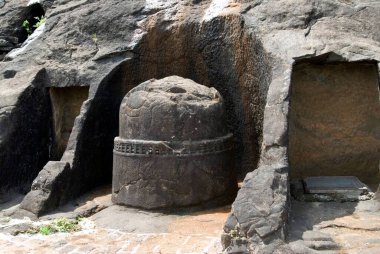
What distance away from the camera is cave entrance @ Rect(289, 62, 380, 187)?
19.2 ft

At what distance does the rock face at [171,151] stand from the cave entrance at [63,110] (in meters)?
1.95

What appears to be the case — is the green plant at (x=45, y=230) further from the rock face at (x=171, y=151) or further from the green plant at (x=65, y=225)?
the rock face at (x=171, y=151)

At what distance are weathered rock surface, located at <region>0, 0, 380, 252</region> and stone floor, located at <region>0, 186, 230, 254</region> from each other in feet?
3.28

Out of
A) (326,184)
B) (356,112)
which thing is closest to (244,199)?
(326,184)

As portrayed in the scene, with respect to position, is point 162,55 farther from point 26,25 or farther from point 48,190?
point 26,25

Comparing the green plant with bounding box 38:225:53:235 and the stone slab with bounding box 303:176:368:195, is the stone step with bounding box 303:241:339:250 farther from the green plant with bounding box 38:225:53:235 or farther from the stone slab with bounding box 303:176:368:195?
the green plant with bounding box 38:225:53:235

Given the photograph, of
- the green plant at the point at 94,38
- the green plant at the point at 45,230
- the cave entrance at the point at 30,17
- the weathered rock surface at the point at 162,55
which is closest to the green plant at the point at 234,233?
the green plant at the point at 45,230

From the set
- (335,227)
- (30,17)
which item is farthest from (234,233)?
(30,17)

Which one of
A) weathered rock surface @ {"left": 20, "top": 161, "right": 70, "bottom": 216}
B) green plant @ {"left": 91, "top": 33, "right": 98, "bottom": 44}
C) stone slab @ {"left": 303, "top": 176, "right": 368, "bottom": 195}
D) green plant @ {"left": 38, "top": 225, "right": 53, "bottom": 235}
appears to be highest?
green plant @ {"left": 91, "top": 33, "right": 98, "bottom": 44}

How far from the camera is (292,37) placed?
6230 millimetres

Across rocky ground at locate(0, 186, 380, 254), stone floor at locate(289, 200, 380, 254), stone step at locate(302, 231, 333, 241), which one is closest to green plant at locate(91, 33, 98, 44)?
rocky ground at locate(0, 186, 380, 254)

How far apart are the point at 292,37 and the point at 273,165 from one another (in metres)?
2.14

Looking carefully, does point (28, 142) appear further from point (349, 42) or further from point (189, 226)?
point (349, 42)

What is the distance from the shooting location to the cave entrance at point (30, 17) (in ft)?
33.0
